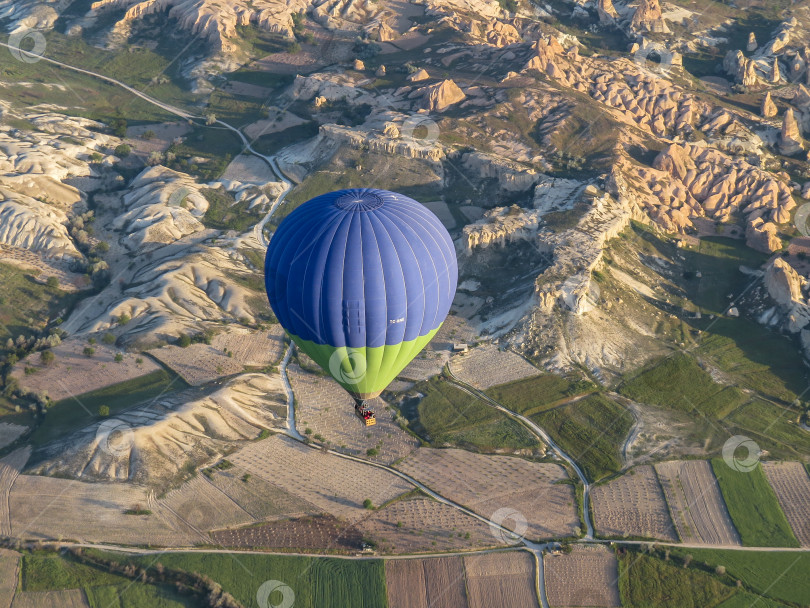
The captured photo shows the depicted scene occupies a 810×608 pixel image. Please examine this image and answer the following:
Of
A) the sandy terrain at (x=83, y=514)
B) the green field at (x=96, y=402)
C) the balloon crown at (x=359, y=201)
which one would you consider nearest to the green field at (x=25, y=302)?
the green field at (x=96, y=402)

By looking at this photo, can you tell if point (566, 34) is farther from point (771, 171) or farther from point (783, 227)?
point (783, 227)

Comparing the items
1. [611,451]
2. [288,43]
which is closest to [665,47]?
[288,43]

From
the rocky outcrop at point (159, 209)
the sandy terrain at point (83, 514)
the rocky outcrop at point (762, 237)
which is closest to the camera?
the sandy terrain at point (83, 514)

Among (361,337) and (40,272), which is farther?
(40,272)

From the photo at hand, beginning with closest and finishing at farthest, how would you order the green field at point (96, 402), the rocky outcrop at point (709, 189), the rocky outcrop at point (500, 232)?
the green field at point (96, 402), the rocky outcrop at point (500, 232), the rocky outcrop at point (709, 189)

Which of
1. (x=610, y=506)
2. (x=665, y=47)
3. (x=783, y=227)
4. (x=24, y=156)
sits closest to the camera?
(x=610, y=506)

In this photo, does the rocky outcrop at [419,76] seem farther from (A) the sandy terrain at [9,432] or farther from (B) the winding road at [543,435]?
(A) the sandy terrain at [9,432]

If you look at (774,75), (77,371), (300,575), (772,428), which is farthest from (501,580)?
(774,75)
